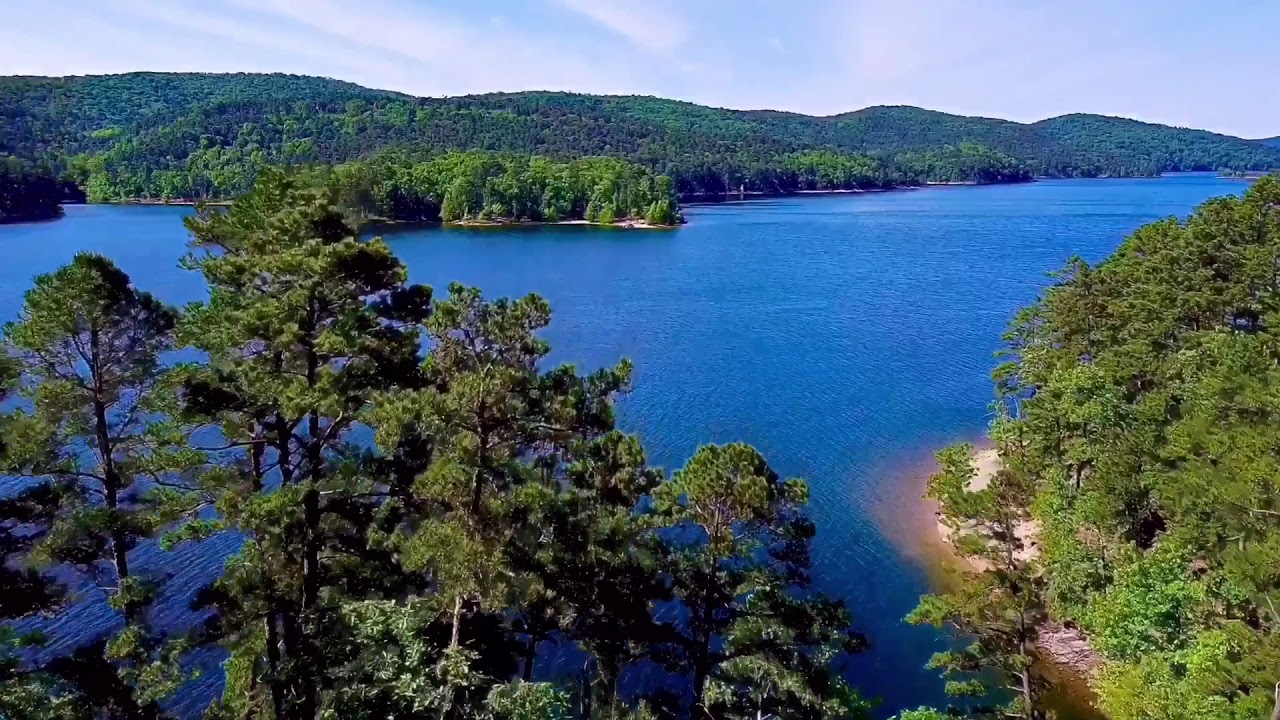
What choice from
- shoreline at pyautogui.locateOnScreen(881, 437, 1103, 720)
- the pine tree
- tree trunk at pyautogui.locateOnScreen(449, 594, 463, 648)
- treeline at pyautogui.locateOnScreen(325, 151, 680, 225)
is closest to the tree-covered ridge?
treeline at pyautogui.locateOnScreen(325, 151, 680, 225)

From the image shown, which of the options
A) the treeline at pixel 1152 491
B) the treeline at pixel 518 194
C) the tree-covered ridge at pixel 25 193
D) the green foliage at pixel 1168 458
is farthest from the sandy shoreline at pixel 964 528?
the tree-covered ridge at pixel 25 193

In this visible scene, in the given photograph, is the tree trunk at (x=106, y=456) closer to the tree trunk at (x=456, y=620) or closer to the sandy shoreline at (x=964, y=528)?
the tree trunk at (x=456, y=620)

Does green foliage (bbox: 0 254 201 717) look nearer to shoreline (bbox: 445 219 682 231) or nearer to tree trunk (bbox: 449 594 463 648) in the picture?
tree trunk (bbox: 449 594 463 648)

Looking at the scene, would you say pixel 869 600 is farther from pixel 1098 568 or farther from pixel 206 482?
pixel 206 482

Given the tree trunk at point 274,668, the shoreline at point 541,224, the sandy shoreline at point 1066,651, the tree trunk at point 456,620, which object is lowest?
the sandy shoreline at point 1066,651

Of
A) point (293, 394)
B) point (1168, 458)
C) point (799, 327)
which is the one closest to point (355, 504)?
point (293, 394)

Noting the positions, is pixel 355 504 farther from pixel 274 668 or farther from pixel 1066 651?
pixel 1066 651

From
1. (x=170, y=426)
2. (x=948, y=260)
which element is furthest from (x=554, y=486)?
(x=948, y=260)
